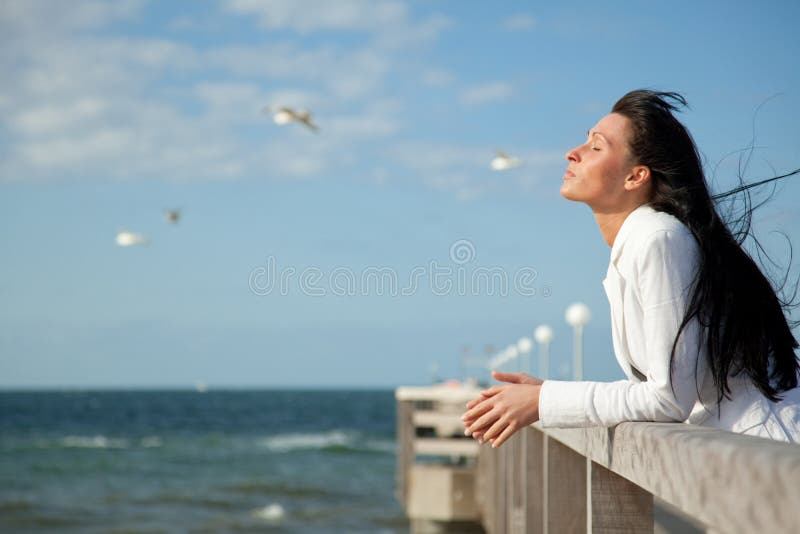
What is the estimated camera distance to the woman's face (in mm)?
1835

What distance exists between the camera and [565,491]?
2.28 metres

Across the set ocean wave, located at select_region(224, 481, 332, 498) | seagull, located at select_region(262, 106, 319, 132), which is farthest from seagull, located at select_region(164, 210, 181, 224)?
ocean wave, located at select_region(224, 481, 332, 498)

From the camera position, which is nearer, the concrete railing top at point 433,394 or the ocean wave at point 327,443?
the concrete railing top at point 433,394

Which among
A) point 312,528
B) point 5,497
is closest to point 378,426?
point 5,497

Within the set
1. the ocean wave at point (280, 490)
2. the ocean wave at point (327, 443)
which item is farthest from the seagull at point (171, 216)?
the ocean wave at point (327, 443)

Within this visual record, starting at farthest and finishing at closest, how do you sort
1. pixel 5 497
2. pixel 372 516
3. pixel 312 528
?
pixel 5 497 → pixel 372 516 → pixel 312 528

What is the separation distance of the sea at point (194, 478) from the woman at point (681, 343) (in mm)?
13673

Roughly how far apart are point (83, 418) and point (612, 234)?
2396 inches

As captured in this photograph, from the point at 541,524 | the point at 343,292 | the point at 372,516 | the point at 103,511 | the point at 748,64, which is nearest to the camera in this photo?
the point at 541,524

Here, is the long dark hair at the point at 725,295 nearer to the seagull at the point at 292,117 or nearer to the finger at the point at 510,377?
the finger at the point at 510,377

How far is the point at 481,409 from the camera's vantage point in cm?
170

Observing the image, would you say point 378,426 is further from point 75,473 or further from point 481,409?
point 481,409

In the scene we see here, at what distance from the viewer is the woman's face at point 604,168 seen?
183 centimetres

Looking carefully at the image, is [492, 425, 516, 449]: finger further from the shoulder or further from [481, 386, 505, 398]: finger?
the shoulder
